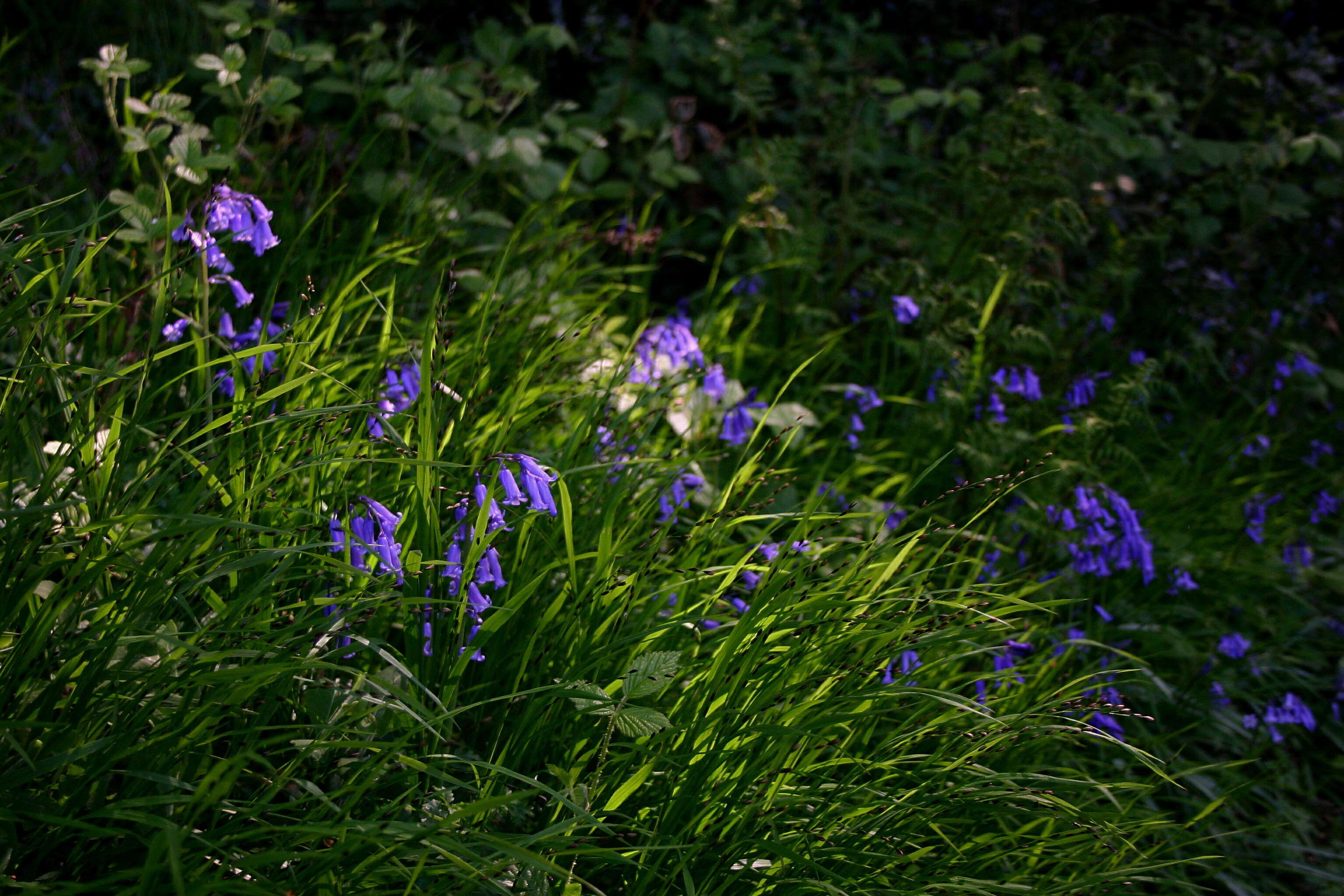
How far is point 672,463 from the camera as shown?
83.0 inches

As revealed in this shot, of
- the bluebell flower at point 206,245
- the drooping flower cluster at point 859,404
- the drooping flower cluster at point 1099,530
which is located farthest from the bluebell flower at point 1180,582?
the bluebell flower at point 206,245

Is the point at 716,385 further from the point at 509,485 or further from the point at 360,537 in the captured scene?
the point at 360,537

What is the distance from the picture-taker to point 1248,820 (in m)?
2.65

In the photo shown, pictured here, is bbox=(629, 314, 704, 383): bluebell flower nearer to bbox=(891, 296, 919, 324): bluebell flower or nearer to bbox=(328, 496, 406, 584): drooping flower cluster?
bbox=(891, 296, 919, 324): bluebell flower

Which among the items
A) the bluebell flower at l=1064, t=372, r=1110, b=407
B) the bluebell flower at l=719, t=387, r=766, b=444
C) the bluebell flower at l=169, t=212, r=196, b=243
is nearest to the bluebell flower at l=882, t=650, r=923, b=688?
the bluebell flower at l=719, t=387, r=766, b=444

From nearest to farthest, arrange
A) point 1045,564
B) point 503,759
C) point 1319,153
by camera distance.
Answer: point 503,759
point 1045,564
point 1319,153

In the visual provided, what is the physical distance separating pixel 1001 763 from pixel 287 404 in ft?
A: 5.44

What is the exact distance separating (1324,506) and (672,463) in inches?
110

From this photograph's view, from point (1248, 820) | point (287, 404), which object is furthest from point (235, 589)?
point (1248, 820)

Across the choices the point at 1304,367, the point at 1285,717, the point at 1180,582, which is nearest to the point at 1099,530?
the point at 1180,582

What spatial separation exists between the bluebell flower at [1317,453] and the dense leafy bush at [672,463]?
60mm

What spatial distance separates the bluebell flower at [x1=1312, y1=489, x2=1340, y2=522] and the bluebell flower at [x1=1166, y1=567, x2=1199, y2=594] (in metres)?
0.99

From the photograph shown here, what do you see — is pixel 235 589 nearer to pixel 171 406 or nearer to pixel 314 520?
pixel 314 520

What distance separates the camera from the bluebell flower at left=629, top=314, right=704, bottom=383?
8.45 ft
